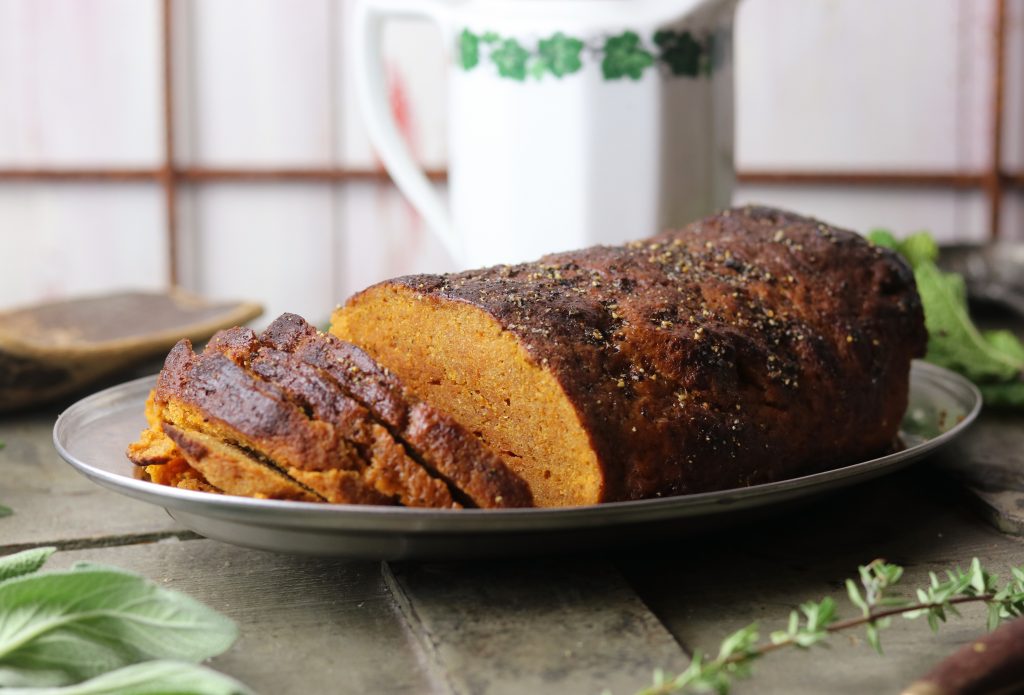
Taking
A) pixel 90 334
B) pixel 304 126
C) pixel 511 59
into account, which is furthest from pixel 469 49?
A: pixel 304 126

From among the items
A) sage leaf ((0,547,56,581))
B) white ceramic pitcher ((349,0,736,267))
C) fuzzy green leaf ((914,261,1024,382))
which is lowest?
sage leaf ((0,547,56,581))

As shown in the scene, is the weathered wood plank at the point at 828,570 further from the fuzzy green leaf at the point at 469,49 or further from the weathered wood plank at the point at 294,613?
the fuzzy green leaf at the point at 469,49

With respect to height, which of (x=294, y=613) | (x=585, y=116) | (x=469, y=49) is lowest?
(x=294, y=613)

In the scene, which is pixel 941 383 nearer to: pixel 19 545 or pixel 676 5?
pixel 676 5

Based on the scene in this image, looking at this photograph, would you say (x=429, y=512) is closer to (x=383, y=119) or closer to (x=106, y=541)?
(x=106, y=541)

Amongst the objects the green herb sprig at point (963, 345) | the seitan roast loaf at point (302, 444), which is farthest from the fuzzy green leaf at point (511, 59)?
the seitan roast loaf at point (302, 444)

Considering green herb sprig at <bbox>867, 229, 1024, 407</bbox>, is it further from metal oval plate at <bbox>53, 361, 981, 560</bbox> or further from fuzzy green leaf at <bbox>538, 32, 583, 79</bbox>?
metal oval plate at <bbox>53, 361, 981, 560</bbox>

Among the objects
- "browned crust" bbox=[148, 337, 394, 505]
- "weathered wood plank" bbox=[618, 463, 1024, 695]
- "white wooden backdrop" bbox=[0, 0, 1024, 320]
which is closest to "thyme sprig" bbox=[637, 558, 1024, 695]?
"weathered wood plank" bbox=[618, 463, 1024, 695]
